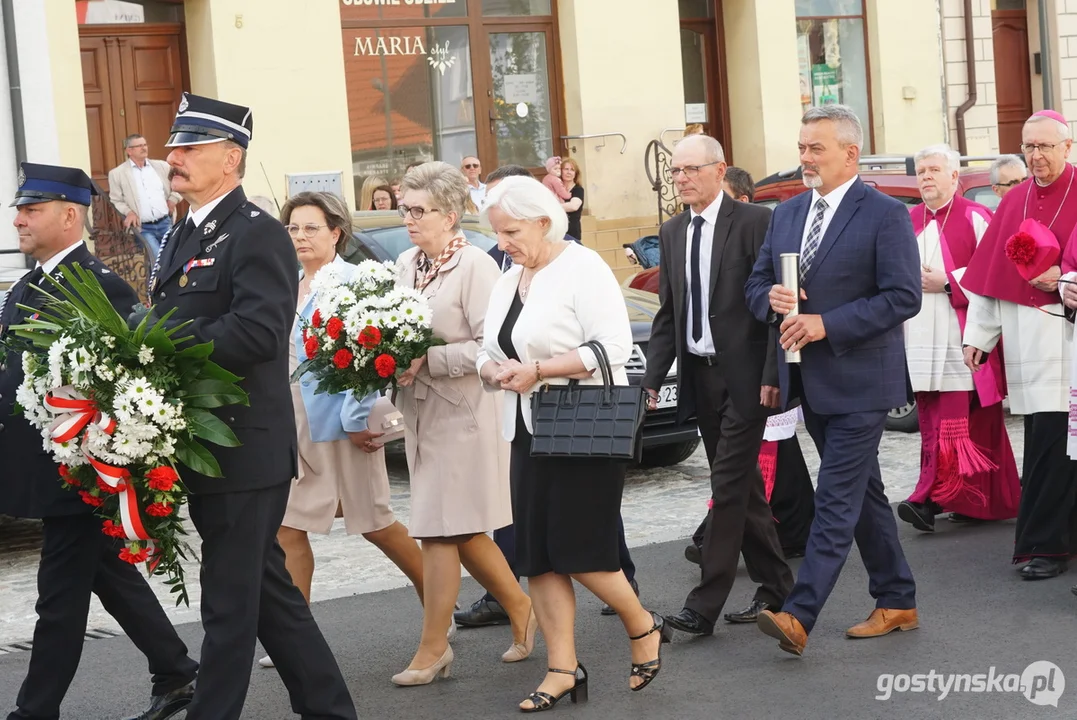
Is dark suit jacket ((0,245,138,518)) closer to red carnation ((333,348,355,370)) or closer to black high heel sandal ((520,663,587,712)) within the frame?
red carnation ((333,348,355,370))

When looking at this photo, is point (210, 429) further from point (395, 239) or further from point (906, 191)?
point (906, 191)

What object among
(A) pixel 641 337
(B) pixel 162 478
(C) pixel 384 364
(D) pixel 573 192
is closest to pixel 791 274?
(C) pixel 384 364

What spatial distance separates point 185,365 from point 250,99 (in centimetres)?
1471

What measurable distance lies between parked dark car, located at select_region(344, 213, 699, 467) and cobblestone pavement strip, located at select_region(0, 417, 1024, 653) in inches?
6.4

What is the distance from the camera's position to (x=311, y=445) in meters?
6.58

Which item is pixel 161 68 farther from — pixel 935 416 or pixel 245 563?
pixel 245 563

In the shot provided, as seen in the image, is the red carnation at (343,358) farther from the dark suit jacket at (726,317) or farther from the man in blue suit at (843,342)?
the man in blue suit at (843,342)

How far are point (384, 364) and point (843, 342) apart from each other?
5.93 feet

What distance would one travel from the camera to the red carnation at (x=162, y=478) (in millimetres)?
4785

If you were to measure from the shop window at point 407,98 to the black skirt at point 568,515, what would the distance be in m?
15.4

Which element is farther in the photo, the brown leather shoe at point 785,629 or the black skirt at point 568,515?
the brown leather shoe at point 785,629

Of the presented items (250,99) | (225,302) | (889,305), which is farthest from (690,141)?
(250,99)

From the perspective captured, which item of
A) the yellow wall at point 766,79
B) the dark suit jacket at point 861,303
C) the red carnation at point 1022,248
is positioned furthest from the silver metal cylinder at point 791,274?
the yellow wall at point 766,79

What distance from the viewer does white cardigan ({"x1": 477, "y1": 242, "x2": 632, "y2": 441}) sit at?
567 centimetres
